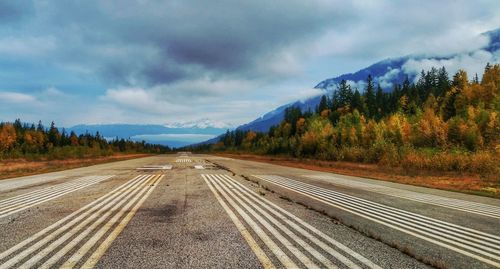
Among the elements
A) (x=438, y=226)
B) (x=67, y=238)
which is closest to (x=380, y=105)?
(x=438, y=226)

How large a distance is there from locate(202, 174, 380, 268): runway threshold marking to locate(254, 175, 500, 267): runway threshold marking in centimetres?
231

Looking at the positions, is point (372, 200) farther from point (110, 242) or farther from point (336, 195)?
point (110, 242)

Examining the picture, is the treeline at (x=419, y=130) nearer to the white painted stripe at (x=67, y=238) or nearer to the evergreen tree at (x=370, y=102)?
the evergreen tree at (x=370, y=102)

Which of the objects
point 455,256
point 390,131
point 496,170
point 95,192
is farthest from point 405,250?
point 390,131

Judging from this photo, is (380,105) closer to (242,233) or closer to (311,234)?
(311,234)

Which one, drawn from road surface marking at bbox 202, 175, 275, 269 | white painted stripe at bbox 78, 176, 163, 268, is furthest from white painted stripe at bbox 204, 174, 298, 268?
white painted stripe at bbox 78, 176, 163, 268

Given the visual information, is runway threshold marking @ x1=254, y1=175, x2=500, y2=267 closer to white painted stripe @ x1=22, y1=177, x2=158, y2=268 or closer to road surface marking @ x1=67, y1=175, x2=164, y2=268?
road surface marking @ x1=67, y1=175, x2=164, y2=268

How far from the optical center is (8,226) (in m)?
8.30

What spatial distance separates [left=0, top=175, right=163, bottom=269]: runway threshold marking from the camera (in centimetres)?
562

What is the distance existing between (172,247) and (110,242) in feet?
4.32

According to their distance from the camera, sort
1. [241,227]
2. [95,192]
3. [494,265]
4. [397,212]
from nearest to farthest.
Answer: [494,265], [241,227], [397,212], [95,192]

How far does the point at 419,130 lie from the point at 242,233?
54.3 metres

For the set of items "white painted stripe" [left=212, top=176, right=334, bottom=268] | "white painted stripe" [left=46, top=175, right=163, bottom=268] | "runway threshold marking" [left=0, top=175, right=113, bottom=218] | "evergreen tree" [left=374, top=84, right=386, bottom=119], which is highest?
"evergreen tree" [left=374, top=84, right=386, bottom=119]

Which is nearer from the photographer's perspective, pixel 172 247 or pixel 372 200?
pixel 172 247
